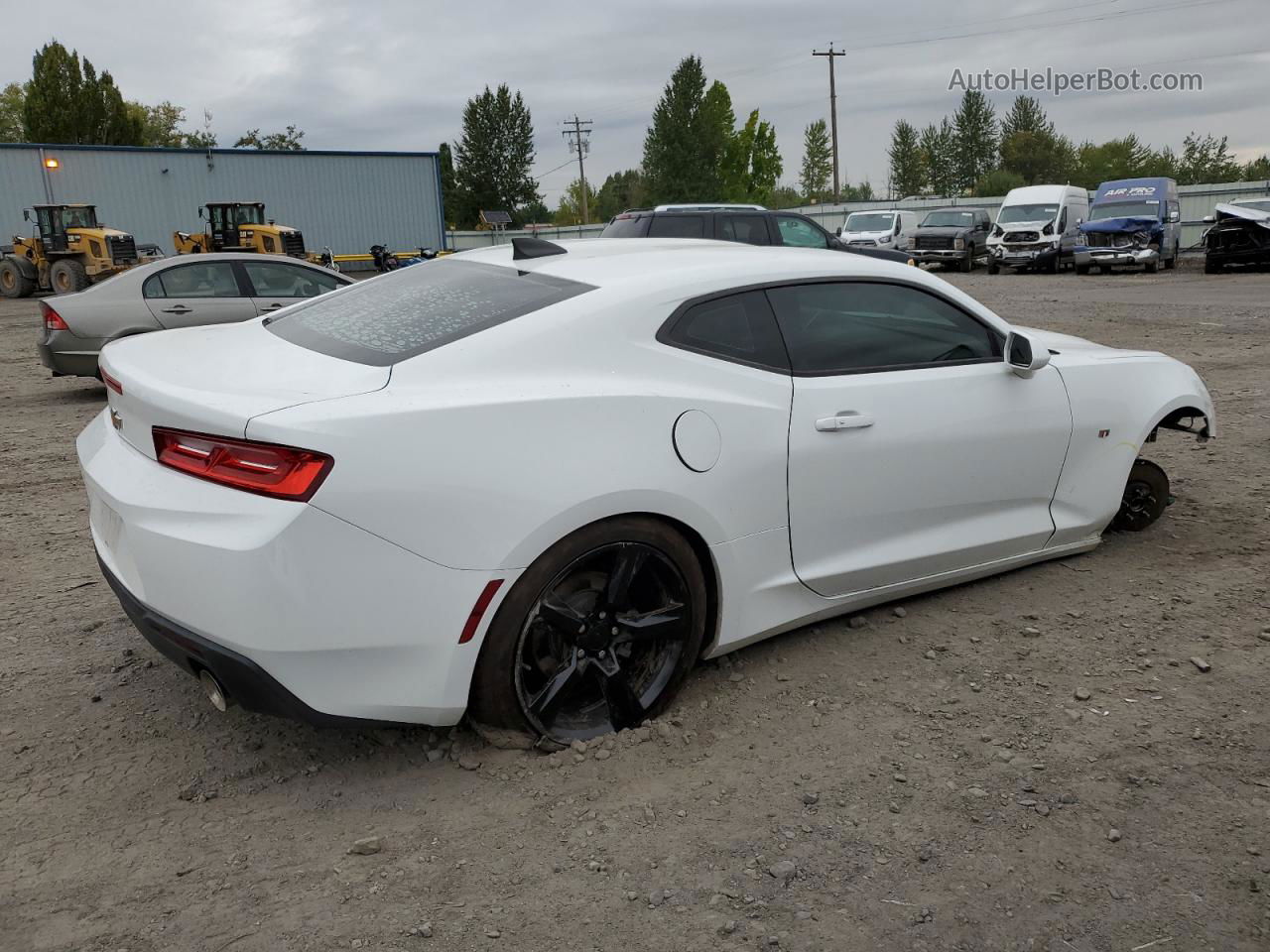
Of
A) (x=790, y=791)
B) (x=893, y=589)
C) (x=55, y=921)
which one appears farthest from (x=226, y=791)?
(x=893, y=589)

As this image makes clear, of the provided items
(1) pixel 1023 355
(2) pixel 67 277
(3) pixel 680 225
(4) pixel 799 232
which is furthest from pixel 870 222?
(1) pixel 1023 355

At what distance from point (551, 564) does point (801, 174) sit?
346 feet

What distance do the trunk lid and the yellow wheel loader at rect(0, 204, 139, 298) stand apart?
2465 centimetres

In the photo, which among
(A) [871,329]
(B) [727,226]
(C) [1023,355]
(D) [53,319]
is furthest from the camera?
(B) [727,226]

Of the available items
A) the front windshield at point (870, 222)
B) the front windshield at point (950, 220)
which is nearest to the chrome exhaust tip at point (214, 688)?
the front windshield at point (950, 220)

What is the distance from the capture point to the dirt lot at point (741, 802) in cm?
240

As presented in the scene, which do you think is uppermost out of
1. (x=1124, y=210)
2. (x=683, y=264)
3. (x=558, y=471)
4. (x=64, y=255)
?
(x=64, y=255)

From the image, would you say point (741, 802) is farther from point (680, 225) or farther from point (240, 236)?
point (240, 236)

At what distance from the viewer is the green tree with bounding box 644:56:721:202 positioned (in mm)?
84062

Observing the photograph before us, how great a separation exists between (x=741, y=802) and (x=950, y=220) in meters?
29.6

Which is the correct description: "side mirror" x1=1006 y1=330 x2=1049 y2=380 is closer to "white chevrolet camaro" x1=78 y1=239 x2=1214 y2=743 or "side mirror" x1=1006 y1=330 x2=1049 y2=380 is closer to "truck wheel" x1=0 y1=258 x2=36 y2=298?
"white chevrolet camaro" x1=78 y1=239 x2=1214 y2=743

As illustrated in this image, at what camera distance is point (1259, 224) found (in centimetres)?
2353

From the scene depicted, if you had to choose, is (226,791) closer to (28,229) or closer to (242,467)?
(242,467)

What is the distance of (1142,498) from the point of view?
5020mm
